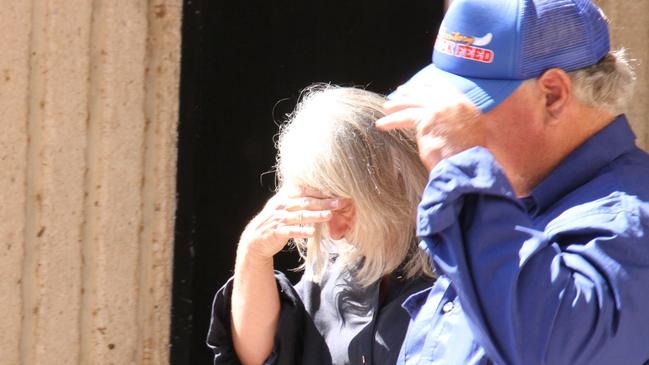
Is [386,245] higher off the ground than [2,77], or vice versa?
[2,77]

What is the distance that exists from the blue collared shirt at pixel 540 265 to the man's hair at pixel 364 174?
23.0 inches

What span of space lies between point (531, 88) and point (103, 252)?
169cm

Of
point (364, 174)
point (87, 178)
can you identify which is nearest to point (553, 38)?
point (364, 174)

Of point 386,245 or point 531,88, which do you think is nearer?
point 531,88

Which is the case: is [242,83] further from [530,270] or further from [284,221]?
[530,270]

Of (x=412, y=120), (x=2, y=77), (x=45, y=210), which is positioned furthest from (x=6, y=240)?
(x=412, y=120)

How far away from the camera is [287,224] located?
2.12 meters

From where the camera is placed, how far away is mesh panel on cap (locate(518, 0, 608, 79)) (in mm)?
1646

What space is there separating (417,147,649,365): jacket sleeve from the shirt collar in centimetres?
10

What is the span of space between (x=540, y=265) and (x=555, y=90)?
303mm

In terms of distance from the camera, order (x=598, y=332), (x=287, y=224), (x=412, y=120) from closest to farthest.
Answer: (x=598, y=332) → (x=412, y=120) → (x=287, y=224)

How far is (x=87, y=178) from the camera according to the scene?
3.02 metres

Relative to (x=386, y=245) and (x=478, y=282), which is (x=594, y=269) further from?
(x=386, y=245)

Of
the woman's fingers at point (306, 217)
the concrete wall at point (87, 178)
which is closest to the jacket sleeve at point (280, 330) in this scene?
the woman's fingers at point (306, 217)
